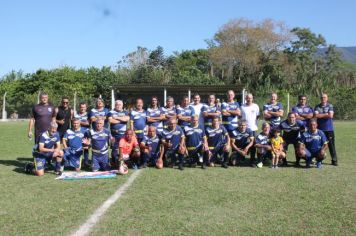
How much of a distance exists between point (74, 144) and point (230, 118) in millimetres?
3535

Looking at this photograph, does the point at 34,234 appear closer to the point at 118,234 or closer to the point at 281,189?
the point at 118,234

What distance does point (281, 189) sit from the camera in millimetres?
6906

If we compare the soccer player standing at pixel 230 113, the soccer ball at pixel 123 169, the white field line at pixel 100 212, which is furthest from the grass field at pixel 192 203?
the soccer player standing at pixel 230 113

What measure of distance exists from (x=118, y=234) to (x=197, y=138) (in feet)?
16.7

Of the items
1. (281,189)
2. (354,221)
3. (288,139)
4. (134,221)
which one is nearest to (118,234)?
(134,221)

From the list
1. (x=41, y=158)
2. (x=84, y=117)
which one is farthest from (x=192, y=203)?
(x=84, y=117)

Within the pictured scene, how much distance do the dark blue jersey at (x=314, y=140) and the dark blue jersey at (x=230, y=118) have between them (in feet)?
5.09

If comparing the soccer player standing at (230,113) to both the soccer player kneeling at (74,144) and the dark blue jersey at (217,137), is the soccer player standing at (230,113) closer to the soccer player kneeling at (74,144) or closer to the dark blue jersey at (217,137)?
the dark blue jersey at (217,137)

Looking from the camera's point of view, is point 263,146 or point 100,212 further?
point 263,146

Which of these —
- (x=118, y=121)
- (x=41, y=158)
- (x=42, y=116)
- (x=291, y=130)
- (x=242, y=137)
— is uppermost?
(x=42, y=116)

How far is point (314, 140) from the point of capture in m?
9.54

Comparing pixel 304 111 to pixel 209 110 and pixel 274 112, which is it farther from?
pixel 209 110

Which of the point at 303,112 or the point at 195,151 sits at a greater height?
the point at 303,112

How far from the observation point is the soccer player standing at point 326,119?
9797 mm
